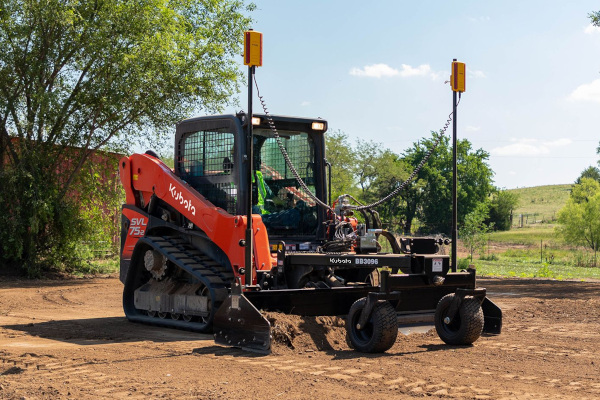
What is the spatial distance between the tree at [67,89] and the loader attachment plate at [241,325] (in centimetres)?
1391

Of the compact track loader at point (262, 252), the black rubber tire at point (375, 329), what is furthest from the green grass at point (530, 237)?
the black rubber tire at point (375, 329)

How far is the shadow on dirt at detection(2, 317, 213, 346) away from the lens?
9711 millimetres

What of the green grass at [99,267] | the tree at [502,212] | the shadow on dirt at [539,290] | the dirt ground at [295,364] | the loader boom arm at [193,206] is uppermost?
the tree at [502,212]

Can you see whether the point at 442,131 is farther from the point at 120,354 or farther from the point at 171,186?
the point at 120,354

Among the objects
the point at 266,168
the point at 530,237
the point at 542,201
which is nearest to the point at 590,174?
the point at 542,201

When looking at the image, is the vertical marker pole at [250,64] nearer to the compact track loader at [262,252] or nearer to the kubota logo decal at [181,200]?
the compact track loader at [262,252]

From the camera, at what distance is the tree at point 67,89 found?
2112 centimetres

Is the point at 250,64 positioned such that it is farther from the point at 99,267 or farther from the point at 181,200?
the point at 99,267

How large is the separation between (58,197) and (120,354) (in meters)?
14.7

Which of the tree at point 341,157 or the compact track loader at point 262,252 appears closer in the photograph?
the compact track loader at point 262,252

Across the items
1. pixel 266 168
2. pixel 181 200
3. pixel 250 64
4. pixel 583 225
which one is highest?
pixel 250 64

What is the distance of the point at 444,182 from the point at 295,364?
55.5 m

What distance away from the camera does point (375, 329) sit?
326 inches

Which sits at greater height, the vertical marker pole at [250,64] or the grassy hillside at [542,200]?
the grassy hillside at [542,200]
